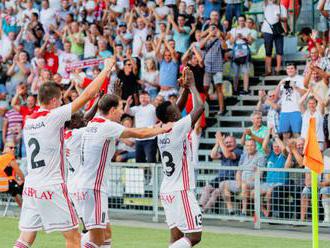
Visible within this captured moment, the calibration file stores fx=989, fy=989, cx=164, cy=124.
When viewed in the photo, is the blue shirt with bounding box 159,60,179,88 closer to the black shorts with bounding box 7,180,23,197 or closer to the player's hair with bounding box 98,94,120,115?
the black shorts with bounding box 7,180,23,197

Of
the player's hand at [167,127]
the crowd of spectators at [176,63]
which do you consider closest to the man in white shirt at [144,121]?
the crowd of spectators at [176,63]

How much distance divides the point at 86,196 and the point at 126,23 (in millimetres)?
12732

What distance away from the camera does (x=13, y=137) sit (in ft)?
77.0

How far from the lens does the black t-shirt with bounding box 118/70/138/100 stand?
22.3 meters

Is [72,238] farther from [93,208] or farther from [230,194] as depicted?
[230,194]

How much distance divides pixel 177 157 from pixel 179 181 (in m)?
0.30

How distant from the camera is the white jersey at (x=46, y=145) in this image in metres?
11.3

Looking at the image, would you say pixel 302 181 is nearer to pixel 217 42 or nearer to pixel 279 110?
pixel 279 110

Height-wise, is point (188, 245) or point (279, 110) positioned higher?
point (279, 110)

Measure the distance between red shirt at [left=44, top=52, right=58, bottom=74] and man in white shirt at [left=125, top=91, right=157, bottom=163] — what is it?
3.54m

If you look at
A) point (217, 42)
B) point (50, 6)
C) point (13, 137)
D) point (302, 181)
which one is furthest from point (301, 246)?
point (50, 6)

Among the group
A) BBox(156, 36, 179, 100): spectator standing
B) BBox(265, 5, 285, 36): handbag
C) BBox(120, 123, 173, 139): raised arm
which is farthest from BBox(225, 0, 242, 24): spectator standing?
BBox(120, 123, 173, 139): raised arm

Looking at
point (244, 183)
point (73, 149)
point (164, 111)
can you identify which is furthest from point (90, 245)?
point (244, 183)

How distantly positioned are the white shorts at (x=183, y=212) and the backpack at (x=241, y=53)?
32.7 feet
